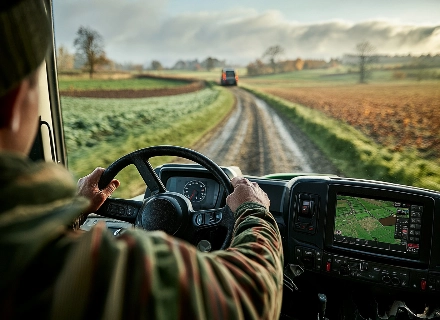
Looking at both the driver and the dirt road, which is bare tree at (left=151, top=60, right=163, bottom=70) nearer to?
the dirt road

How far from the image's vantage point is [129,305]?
67 centimetres

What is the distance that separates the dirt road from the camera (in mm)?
3969

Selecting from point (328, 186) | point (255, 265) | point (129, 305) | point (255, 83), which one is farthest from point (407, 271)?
point (255, 83)

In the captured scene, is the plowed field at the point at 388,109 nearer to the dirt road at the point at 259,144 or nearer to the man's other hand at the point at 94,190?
the dirt road at the point at 259,144

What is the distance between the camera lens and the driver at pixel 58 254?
61 centimetres

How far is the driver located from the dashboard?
161 centimetres

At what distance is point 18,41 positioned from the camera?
2.16 ft

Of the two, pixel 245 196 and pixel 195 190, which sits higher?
pixel 245 196

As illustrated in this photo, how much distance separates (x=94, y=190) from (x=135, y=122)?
4.43m

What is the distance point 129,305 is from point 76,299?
80 mm

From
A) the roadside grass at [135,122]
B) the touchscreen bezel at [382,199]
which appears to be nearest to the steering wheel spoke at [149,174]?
the touchscreen bezel at [382,199]

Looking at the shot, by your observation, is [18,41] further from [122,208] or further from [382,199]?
[382,199]

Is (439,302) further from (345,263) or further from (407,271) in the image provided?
(345,263)

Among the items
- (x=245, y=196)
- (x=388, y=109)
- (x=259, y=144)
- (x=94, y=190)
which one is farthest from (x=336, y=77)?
(x=245, y=196)
